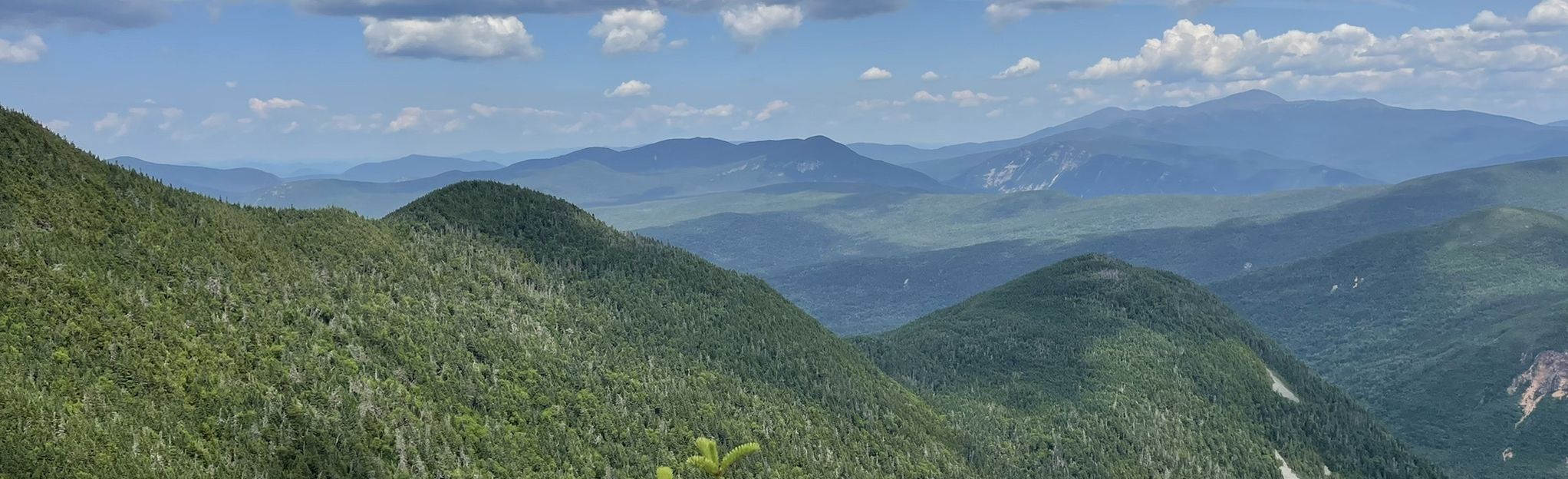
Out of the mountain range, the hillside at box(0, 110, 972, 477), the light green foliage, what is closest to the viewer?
the light green foliage

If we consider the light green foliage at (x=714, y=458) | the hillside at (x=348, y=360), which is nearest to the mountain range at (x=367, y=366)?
the hillside at (x=348, y=360)

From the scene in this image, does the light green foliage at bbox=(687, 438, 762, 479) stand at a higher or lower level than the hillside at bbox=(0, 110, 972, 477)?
higher

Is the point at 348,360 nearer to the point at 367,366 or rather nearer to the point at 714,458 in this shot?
the point at 367,366

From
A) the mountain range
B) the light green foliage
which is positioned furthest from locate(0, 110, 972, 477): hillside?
the light green foliage

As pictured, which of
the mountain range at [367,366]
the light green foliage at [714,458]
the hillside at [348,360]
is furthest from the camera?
the mountain range at [367,366]

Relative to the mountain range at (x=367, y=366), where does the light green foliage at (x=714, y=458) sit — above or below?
above


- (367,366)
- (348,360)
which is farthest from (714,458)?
(367,366)

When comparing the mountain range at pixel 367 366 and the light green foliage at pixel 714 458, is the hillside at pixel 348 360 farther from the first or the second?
the light green foliage at pixel 714 458

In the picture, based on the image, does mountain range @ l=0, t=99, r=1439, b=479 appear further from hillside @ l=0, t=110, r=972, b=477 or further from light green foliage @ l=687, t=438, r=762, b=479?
light green foliage @ l=687, t=438, r=762, b=479
